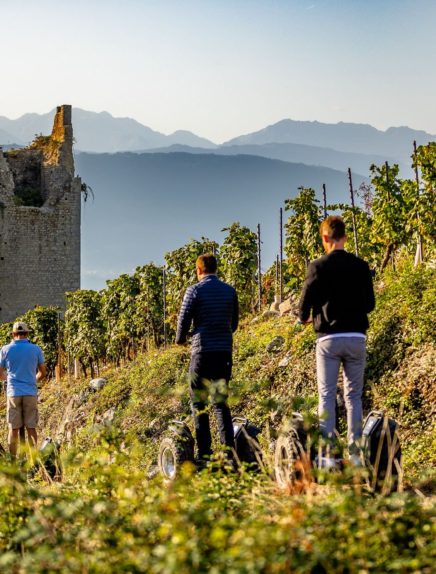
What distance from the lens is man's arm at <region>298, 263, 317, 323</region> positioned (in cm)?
555

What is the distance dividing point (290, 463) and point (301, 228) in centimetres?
1305

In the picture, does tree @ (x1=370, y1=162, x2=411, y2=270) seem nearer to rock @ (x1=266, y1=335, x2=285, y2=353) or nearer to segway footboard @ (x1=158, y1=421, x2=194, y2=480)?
rock @ (x1=266, y1=335, x2=285, y2=353)

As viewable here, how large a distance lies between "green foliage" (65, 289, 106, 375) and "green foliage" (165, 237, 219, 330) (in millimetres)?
3250

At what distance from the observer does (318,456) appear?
16.7ft

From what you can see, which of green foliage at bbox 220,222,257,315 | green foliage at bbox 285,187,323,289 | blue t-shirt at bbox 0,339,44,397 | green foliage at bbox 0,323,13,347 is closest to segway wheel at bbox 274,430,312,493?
blue t-shirt at bbox 0,339,44,397

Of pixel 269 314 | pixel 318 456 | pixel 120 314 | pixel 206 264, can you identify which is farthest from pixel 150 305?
pixel 318 456

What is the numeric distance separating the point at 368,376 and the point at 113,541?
5772 mm

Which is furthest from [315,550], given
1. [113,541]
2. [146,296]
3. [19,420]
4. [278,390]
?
[146,296]

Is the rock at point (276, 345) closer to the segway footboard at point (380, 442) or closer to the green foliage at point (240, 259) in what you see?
the segway footboard at point (380, 442)

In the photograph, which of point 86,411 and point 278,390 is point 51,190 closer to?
point 86,411

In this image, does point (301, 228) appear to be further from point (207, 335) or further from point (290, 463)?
point (290, 463)

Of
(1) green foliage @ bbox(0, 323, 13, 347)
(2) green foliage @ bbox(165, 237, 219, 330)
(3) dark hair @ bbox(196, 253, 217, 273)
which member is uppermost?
(2) green foliage @ bbox(165, 237, 219, 330)

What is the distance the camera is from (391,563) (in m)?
3.46

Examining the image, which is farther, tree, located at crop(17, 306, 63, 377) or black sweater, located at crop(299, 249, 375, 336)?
tree, located at crop(17, 306, 63, 377)
